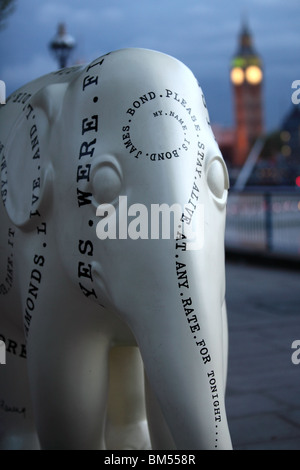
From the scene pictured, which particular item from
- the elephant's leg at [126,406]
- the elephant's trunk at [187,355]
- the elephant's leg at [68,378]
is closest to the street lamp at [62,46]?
the elephant's leg at [126,406]

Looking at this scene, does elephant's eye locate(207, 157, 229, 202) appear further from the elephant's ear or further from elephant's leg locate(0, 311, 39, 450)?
elephant's leg locate(0, 311, 39, 450)

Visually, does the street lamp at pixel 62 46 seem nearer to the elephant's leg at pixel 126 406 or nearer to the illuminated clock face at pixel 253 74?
the elephant's leg at pixel 126 406

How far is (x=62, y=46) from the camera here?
9.98 meters

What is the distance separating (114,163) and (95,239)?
0.23 meters

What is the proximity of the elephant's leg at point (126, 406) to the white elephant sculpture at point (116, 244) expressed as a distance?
0.41 m

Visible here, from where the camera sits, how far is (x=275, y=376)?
16.9ft

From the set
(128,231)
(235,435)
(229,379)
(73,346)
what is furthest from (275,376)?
(128,231)

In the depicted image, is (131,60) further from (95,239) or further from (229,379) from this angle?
(229,379)

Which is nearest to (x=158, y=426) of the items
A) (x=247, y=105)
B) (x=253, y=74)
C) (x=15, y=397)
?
(x=15, y=397)

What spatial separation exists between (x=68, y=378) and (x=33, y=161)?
2.41 feet

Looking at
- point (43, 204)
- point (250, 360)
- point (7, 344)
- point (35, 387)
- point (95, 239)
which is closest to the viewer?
point (95, 239)

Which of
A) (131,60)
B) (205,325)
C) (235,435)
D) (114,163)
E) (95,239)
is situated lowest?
(235,435)

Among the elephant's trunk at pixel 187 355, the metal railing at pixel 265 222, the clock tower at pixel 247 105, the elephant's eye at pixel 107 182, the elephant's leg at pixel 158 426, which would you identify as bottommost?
the elephant's leg at pixel 158 426

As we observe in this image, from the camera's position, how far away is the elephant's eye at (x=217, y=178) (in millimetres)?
2324
